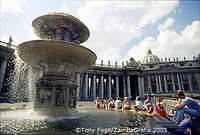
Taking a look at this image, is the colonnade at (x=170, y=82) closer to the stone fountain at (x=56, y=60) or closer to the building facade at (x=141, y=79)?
the building facade at (x=141, y=79)

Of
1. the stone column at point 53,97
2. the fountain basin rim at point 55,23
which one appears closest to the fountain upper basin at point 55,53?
the stone column at point 53,97

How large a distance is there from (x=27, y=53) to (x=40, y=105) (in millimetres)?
3811

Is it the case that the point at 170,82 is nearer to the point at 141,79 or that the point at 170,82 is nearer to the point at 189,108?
the point at 141,79

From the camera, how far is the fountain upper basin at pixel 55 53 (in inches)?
399

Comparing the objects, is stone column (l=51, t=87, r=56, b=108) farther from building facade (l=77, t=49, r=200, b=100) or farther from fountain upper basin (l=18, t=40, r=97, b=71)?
building facade (l=77, t=49, r=200, b=100)

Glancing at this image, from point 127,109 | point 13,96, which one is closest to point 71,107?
point 127,109

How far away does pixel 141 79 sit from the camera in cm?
6291

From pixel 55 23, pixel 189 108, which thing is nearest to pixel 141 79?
pixel 55 23

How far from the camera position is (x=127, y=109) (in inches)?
637

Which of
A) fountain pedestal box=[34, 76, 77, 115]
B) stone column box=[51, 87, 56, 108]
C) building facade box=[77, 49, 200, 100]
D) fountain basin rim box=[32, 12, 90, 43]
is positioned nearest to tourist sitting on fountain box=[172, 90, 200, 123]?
fountain pedestal box=[34, 76, 77, 115]

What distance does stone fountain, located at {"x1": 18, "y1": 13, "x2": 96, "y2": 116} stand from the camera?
33.9 ft

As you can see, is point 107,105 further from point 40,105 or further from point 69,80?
point 40,105

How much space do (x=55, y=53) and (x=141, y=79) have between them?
5606 centimetres

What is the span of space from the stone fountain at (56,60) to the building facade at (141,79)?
1624 inches
